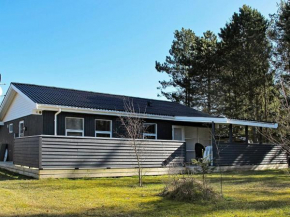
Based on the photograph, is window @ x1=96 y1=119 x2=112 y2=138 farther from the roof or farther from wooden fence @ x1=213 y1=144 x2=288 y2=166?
wooden fence @ x1=213 y1=144 x2=288 y2=166

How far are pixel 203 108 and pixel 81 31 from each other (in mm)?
15811

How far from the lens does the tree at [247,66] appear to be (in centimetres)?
2360

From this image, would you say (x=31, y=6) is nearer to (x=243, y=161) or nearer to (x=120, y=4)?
(x=120, y=4)

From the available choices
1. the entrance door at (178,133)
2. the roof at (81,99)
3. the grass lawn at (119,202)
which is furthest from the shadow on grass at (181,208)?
the entrance door at (178,133)

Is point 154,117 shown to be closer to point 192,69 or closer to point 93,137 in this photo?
point 93,137

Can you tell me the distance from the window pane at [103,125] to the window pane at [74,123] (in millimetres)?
837

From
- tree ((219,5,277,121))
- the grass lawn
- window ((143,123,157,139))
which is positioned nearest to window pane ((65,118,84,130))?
window ((143,123,157,139))

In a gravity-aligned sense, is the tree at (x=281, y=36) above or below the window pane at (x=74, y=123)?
above

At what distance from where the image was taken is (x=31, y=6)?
1363cm

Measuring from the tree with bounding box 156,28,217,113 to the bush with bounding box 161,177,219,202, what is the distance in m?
20.2

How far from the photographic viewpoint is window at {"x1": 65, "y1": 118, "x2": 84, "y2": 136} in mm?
13523

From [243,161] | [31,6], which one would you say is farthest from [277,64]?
[31,6]

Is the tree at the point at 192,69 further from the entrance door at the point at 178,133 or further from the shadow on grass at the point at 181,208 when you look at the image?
the shadow on grass at the point at 181,208

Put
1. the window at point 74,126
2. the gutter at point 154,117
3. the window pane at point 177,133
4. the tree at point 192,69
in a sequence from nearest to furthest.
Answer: the gutter at point 154,117 < the window at point 74,126 < the window pane at point 177,133 < the tree at point 192,69
